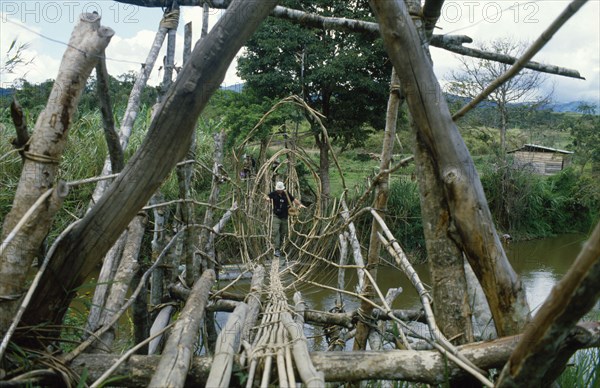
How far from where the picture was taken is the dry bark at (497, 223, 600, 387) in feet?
3.29

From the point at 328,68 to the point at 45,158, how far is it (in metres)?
10.7

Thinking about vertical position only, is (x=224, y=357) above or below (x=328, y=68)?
below

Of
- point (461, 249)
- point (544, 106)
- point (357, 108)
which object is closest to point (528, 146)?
point (544, 106)

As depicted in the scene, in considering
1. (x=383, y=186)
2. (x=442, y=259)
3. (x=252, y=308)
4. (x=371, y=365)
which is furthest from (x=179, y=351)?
(x=383, y=186)

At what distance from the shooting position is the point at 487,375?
4.77 ft

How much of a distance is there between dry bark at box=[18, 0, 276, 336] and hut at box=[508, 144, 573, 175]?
17.3m

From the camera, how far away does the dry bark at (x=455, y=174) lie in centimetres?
152

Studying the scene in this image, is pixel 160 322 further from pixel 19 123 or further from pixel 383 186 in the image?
pixel 19 123

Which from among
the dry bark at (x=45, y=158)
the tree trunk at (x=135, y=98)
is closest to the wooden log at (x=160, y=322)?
the tree trunk at (x=135, y=98)

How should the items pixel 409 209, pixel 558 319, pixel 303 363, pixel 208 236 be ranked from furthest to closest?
1. pixel 409 209
2. pixel 208 236
3. pixel 303 363
4. pixel 558 319

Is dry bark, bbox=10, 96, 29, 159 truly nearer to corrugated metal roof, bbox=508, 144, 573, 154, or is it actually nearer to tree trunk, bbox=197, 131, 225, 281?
tree trunk, bbox=197, 131, 225, 281

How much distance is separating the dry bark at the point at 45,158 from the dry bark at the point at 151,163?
0.07 metres

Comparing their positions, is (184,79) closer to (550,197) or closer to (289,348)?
(289,348)

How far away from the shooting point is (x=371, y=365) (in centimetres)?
149
